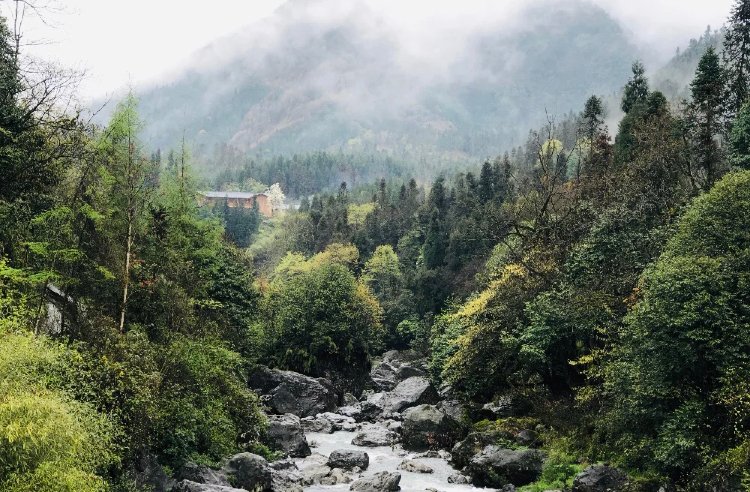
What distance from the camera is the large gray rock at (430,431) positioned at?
3278cm

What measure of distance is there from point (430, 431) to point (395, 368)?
26456 mm

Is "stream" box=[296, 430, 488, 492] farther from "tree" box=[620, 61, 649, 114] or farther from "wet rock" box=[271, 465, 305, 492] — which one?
"tree" box=[620, 61, 649, 114]

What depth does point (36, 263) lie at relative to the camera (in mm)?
22188

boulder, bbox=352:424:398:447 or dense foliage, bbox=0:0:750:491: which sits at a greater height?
dense foliage, bbox=0:0:750:491

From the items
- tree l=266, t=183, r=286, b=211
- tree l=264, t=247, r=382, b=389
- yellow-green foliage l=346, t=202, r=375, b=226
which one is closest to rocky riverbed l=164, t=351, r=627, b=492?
tree l=264, t=247, r=382, b=389

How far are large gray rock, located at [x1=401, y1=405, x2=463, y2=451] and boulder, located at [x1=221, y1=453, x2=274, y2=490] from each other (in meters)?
10.5

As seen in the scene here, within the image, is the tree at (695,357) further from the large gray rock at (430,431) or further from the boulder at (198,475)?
the boulder at (198,475)

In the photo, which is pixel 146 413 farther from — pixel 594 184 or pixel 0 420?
pixel 594 184

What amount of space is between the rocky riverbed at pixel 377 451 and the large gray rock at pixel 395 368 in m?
7.97

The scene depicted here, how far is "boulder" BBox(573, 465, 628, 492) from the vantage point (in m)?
21.8

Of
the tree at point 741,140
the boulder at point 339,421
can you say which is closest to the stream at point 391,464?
the boulder at point 339,421

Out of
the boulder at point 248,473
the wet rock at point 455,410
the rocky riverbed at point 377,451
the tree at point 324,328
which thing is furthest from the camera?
the tree at point 324,328

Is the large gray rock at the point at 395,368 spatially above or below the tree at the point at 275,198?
below

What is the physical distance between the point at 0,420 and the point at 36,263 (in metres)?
11.0
